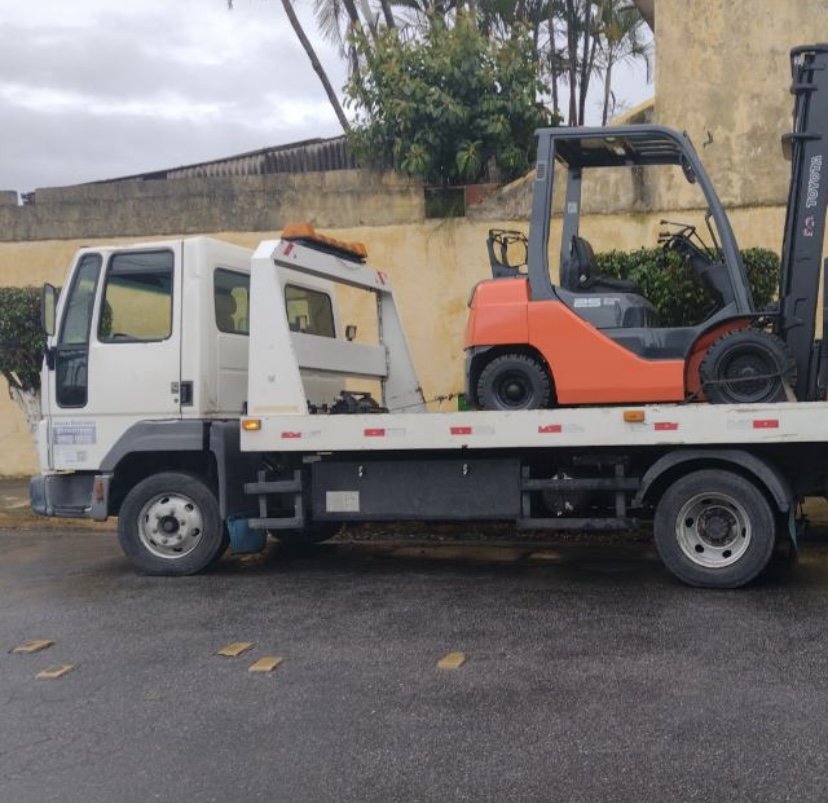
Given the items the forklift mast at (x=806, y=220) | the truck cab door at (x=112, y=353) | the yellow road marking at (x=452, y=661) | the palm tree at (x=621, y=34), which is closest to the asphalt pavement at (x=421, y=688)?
the yellow road marking at (x=452, y=661)

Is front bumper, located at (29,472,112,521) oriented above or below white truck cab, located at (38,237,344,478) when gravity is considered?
below

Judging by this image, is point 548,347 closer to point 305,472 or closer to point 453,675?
point 305,472

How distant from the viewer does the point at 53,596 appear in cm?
758

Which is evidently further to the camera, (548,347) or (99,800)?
(548,347)

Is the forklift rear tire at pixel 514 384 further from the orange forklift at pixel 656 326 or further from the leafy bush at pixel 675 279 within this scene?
the leafy bush at pixel 675 279

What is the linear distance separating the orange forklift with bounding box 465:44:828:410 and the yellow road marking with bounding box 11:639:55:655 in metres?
3.37

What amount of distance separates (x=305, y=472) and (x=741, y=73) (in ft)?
24.4

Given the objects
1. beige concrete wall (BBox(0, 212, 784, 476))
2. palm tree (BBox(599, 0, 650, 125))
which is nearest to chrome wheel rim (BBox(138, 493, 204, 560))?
beige concrete wall (BBox(0, 212, 784, 476))

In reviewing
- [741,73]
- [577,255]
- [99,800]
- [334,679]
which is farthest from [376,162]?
[99,800]

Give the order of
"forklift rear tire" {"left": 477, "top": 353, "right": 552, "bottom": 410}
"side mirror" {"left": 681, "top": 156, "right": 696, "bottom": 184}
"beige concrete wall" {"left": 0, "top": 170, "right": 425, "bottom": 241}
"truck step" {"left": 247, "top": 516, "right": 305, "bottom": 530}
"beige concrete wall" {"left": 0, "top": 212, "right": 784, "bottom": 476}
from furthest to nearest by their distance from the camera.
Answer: "beige concrete wall" {"left": 0, "top": 170, "right": 425, "bottom": 241}
"beige concrete wall" {"left": 0, "top": 212, "right": 784, "bottom": 476}
"truck step" {"left": 247, "top": 516, "right": 305, "bottom": 530}
"side mirror" {"left": 681, "top": 156, "right": 696, "bottom": 184}
"forklift rear tire" {"left": 477, "top": 353, "right": 552, "bottom": 410}

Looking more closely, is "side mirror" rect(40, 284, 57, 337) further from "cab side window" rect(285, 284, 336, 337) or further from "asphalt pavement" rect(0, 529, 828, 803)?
"asphalt pavement" rect(0, 529, 828, 803)

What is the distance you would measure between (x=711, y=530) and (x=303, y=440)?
294cm

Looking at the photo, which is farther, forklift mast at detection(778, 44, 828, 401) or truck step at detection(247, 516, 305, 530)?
truck step at detection(247, 516, 305, 530)

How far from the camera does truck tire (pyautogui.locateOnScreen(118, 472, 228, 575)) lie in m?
8.10
